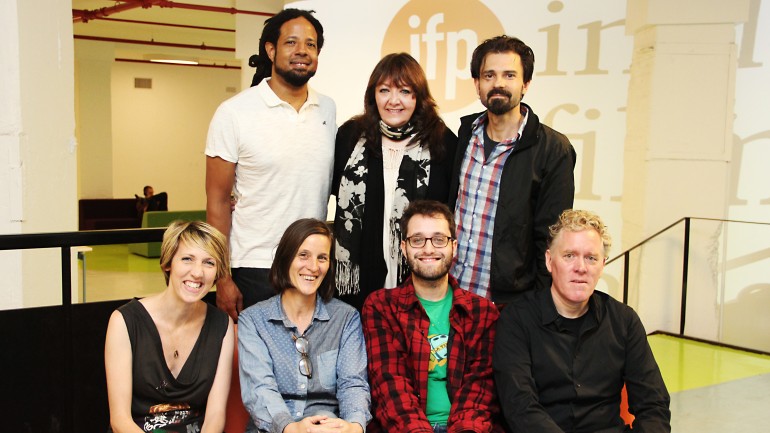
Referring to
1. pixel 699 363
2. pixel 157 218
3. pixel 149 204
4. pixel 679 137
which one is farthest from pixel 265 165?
pixel 149 204

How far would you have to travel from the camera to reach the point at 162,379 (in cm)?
237

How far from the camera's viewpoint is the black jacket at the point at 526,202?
262cm

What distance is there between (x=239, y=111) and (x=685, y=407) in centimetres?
358

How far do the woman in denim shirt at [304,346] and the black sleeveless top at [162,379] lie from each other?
124mm

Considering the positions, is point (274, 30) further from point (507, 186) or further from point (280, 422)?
point (280, 422)

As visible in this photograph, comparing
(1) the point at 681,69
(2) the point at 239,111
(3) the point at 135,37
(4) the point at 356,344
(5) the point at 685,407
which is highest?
(3) the point at 135,37

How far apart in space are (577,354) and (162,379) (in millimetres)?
1356

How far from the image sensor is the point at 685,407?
474cm

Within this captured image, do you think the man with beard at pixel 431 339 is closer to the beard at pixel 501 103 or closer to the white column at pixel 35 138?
the beard at pixel 501 103

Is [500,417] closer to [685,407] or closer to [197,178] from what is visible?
[685,407]

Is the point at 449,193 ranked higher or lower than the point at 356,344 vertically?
higher

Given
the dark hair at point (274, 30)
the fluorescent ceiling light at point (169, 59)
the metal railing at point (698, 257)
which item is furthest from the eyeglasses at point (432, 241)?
the fluorescent ceiling light at point (169, 59)

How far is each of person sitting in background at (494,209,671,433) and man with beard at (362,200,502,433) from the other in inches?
3.2

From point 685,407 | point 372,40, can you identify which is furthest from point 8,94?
point 685,407
